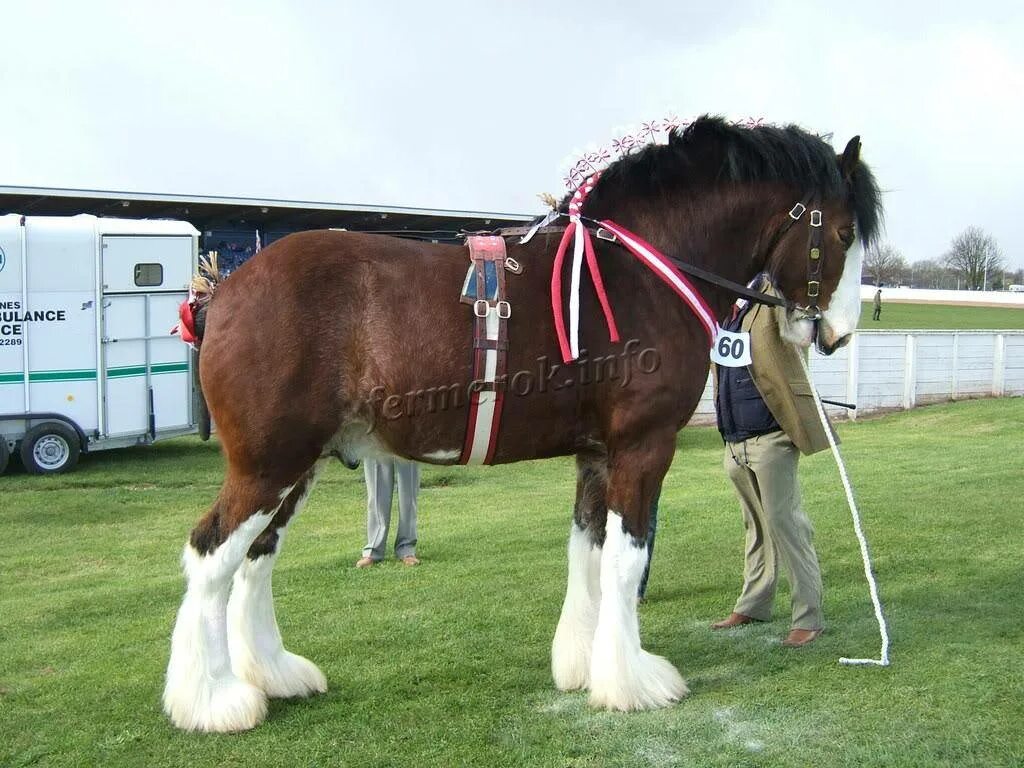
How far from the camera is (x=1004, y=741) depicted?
11.8 feet

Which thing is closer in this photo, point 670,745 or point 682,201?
point 670,745

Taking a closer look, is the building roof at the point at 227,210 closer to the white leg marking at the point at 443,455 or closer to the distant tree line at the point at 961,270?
the white leg marking at the point at 443,455

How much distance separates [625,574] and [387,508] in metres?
3.74

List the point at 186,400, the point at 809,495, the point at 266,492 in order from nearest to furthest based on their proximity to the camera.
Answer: the point at 266,492 → the point at 809,495 → the point at 186,400

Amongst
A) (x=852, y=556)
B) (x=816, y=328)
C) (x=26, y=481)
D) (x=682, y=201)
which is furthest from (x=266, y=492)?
(x=26, y=481)

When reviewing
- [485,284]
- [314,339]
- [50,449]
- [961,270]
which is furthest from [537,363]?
[961,270]

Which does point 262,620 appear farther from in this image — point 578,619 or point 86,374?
point 86,374

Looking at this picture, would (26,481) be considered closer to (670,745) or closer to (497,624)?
(497,624)

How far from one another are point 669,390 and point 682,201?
949 millimetres

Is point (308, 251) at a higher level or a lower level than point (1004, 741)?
higher

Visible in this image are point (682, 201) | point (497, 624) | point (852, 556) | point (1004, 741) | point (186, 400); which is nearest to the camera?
point (1004, 741)

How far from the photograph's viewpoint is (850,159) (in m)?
4.47

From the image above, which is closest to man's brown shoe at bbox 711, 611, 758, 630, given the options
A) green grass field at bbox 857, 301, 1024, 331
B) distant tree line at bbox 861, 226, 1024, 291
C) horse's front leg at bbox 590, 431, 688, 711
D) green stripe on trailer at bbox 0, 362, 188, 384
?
horse's front leg at bbox 590, 431, 688, 711

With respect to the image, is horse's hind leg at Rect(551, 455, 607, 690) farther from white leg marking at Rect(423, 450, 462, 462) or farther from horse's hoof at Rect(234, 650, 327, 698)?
horse's hoof at Rect(234, 650, 327, 698)
